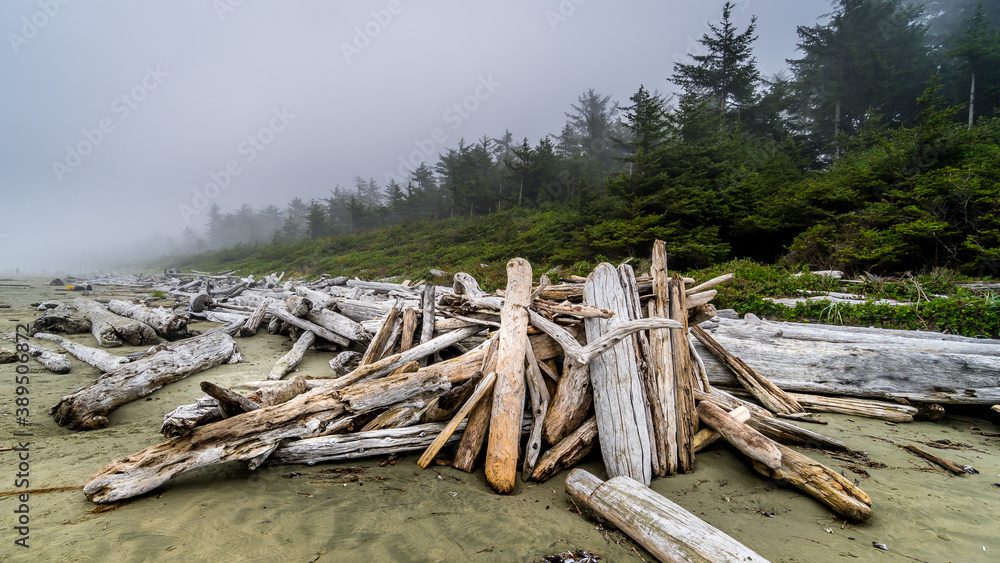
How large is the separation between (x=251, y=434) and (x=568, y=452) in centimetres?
259

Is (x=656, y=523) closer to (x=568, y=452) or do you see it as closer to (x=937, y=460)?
(x=568, y=452)

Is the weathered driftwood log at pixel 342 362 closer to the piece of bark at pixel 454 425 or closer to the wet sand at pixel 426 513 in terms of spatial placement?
the wet sand at pixel 426 513

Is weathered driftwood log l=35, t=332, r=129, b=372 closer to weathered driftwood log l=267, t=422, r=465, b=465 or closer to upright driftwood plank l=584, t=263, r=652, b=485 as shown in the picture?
weathered driftwood log l=267, t=422, r=465, b=465

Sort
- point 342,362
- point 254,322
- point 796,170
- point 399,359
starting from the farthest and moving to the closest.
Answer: point 796,170
point 254,322
point 342,362
point 399,359

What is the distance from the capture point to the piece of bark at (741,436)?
9.34ft

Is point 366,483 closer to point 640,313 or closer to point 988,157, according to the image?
point 640,313

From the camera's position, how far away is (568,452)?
312 centimetres

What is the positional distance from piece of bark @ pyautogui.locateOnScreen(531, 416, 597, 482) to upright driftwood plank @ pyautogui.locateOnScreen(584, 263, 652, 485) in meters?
0.13

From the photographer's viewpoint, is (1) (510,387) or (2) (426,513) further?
(1) (510,387)

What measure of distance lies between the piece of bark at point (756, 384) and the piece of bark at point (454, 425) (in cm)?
311

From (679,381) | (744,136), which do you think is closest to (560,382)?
(679,381)

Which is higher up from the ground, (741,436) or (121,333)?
(121,333)

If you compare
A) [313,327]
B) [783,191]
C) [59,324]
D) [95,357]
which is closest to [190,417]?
[313,327]

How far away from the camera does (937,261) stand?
29.2ft
